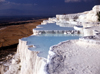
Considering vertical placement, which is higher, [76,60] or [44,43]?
[76,60]

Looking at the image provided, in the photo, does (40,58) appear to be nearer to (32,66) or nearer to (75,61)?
(32,66)

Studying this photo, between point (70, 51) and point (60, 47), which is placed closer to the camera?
point (70, 51)

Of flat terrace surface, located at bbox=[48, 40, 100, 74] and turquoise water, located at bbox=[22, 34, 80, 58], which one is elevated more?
flat terrace surface, located at bbox=[48, 40, 100, 74]

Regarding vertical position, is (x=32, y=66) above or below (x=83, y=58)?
below

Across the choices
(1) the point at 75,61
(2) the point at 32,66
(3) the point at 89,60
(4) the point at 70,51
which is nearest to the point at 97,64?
(3) the point at 89,60

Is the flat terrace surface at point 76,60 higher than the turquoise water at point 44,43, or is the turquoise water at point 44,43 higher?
the flat terrace surface at point 76,60

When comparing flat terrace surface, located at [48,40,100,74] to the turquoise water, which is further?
the turquoise water

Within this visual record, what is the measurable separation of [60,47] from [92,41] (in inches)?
37.8

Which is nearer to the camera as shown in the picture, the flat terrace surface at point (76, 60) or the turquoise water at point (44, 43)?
the flat terrace surface at point (76, 60)

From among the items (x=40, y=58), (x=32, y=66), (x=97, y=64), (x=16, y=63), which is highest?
(x=97, y=64)

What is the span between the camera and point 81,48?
3316 mm

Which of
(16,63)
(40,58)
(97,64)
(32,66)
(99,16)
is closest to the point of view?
(97,64)

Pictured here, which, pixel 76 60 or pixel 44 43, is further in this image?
pixel 44 43

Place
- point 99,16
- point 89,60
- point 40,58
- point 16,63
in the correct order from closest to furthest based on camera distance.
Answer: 1. point 89,60
2. point 40,58
3. point 16,63
4. point 99,16
